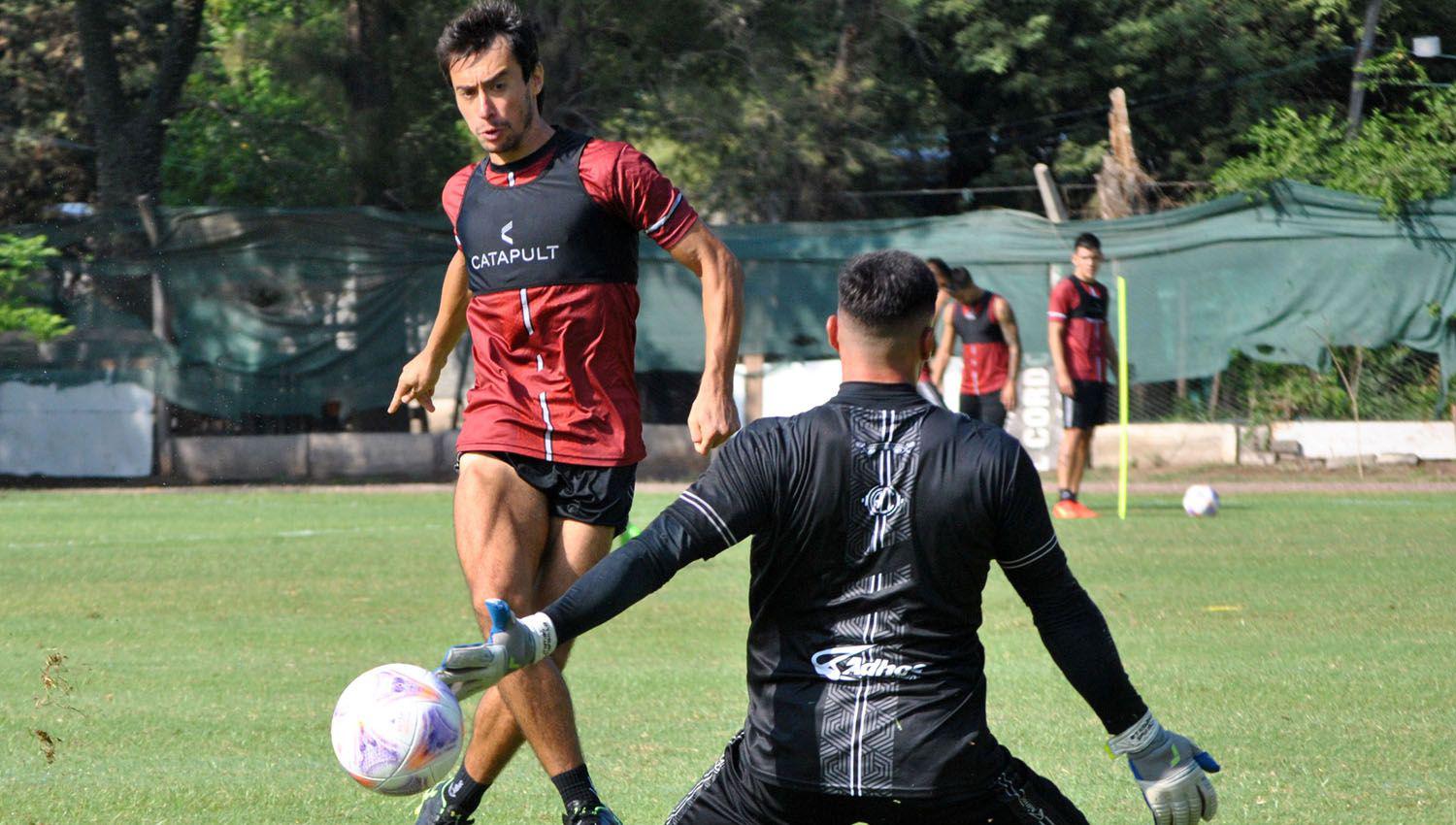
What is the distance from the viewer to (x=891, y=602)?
11.1ft

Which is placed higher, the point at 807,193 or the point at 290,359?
the point at 807,193

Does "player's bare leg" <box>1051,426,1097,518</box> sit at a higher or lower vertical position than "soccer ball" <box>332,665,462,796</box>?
lower

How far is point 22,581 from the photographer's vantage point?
10781 millimetres

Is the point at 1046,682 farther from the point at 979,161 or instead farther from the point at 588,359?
the point at 979,161

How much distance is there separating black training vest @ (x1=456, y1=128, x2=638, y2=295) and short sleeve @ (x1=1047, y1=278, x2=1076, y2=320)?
9.63 m

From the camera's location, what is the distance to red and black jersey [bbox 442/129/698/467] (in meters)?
4.70

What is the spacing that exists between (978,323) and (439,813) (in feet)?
34.5

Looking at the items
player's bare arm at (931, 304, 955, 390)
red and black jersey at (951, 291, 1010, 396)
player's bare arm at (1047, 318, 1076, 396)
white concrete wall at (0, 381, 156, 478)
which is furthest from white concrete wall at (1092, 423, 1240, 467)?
white concrete wall at (0, 381, 156, 478)

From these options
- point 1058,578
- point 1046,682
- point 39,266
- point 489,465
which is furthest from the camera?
point 39,266

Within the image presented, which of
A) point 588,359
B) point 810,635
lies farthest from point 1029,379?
point 810,635

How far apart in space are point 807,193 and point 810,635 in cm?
2277

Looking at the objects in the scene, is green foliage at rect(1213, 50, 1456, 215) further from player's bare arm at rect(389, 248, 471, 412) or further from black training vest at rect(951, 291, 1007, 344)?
player's bare arm at rect(389, 248, 471, 412)

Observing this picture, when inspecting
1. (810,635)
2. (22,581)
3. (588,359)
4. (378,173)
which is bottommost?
(22,581)

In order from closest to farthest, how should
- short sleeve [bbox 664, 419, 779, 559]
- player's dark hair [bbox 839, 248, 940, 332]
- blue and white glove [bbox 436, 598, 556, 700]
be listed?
blue and white glove [bbox 436, 598, 556, 700] < short sleeve [bbox 664, 419, 779, 559] < player's dark hair [bbox 839, 248, 940, 332]
